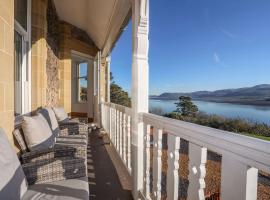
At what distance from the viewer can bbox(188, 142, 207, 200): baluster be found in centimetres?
121

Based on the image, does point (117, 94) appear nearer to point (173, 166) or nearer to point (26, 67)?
point (26, 67)

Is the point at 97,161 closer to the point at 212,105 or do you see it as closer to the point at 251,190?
the point at 212,105

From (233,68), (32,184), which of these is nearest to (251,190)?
(32,184)

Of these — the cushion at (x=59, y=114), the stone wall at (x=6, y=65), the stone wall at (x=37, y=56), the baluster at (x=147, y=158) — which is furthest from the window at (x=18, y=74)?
the baluster at (x=147, y=158)

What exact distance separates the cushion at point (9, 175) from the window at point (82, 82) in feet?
26.7

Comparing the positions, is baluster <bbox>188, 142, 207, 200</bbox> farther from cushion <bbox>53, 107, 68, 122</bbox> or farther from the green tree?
the green tree

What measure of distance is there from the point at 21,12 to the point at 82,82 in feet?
21.1

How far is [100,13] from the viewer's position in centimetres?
520

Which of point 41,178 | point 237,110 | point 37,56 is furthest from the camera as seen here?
point 37,56

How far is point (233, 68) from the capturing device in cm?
349

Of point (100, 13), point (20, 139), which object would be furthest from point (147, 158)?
point (100, 13)

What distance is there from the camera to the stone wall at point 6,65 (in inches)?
73.4

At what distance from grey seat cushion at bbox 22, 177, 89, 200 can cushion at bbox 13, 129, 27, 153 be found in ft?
2.23

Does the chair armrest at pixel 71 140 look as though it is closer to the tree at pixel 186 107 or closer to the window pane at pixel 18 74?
the window pane at pixel 18 74
